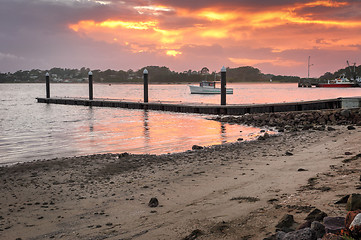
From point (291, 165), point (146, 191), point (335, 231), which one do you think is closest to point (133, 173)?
point (146, 191)

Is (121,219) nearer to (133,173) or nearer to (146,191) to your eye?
(146,191)

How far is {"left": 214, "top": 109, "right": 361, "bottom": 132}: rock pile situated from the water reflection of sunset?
1.41 metres

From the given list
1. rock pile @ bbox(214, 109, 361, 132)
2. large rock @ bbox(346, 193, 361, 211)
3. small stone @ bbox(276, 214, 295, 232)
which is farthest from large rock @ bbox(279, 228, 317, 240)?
rock pile @ bbox(214, 109, 361, 132)

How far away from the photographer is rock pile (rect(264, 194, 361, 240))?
3158 millimetres

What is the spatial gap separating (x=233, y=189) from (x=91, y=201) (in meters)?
2.80

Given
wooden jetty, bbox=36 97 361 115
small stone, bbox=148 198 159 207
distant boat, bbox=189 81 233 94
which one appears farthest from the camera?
distant boat, bbox=189 81 233 94

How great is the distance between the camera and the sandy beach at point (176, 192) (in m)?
5.09

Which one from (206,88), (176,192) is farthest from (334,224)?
(206,88)

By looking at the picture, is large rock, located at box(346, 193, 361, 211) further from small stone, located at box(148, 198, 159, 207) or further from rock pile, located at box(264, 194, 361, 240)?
small stone, located at box(148, 198, 159, 207)

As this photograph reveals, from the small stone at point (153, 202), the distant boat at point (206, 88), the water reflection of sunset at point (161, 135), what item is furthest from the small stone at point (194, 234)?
the distant boat at point (206, 88)

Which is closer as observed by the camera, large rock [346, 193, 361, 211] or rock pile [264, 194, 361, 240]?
rock pile [264, 194, 361, 240]

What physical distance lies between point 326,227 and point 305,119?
1629 cm

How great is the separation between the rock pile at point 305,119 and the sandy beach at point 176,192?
689 cm

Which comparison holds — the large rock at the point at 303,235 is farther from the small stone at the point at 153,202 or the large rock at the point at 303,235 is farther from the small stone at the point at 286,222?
the small stone at the point at 153,202
